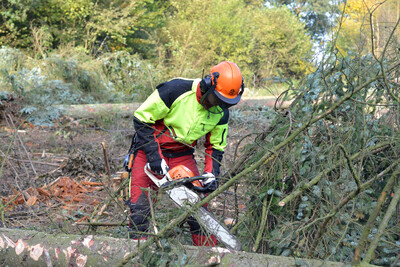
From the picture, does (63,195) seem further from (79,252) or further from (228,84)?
(228,84)

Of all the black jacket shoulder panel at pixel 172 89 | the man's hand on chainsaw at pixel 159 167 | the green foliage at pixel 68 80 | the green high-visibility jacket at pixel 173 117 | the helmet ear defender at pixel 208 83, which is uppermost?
the helmet ear defender at pixel 208 83

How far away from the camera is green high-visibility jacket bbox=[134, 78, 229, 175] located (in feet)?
10.5

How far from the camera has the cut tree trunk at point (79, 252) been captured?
2252 millimetres

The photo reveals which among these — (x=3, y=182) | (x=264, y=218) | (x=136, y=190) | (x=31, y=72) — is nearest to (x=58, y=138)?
(x=3, y=182)

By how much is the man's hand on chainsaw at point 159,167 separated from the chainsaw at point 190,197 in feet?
0.24

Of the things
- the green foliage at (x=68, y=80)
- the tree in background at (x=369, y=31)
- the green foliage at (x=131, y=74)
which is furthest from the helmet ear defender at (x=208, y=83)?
the green foliage at (x=131, y=74)

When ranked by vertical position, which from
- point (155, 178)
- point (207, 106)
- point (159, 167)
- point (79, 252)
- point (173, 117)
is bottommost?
point (79, 252)

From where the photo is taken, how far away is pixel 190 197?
277 centimetres

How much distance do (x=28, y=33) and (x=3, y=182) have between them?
51.2 ft

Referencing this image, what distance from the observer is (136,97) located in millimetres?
11031

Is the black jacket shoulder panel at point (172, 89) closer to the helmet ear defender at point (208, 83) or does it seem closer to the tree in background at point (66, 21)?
the helmet ear defender at point (208, 83)

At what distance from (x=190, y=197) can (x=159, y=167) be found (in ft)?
1.61

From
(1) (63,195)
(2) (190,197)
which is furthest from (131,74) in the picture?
(2) (190,197)

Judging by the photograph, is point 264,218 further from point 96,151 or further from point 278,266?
point 96,151
